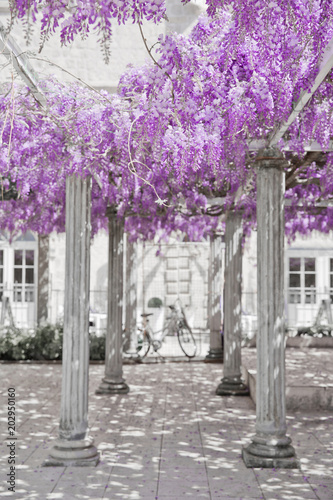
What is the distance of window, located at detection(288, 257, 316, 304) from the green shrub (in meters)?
5.98

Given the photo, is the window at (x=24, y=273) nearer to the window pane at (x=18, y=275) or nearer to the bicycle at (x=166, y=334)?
the window pane at (x=18, y=275)

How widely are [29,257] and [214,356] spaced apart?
19.9 feet

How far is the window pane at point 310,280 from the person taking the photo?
1622 centimetres

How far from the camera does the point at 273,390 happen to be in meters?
4.96

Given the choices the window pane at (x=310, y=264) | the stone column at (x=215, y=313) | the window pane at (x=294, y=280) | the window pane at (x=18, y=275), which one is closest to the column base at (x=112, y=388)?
the stone column at (x=215, y=313)

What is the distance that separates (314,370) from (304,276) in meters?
7.46

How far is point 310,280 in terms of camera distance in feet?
53.3

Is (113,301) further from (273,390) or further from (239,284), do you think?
(273,390)

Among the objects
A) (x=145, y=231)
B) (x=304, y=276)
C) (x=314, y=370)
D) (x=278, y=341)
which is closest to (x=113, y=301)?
(x=145, y=231)

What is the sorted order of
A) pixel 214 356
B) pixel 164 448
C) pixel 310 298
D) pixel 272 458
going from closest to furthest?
1. pixel 272 458
2. pixel 164 448
3. pixel 214 356
4. pixel 310 298

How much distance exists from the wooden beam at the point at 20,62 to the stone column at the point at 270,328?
1879 millimetres

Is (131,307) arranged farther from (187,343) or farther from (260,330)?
(260,330)

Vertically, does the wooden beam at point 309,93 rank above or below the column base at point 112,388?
above

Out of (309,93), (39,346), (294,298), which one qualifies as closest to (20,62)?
(309,93)
